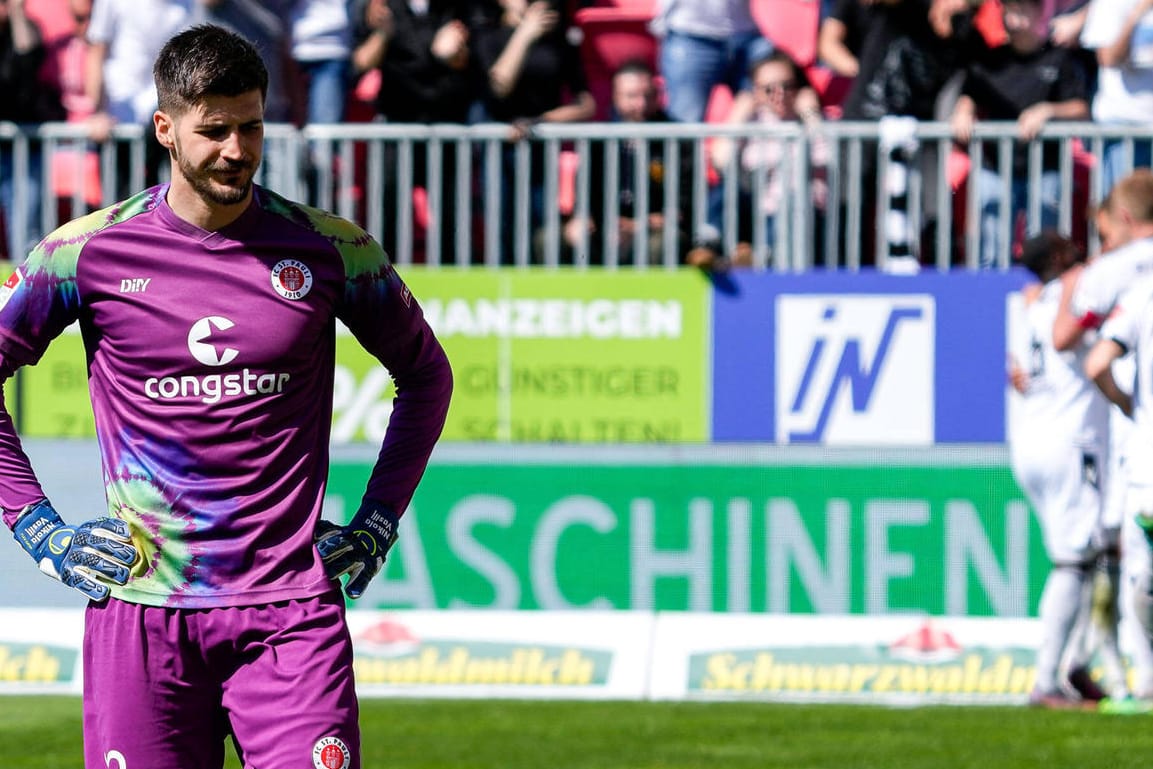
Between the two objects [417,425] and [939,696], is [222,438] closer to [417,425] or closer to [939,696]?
[417,425]

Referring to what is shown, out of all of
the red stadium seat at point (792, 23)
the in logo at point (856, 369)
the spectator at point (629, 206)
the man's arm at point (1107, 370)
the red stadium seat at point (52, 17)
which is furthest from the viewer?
the red stadium seat at point (52, 17)

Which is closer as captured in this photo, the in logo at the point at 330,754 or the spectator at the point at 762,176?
the in logo at the point at 330,754

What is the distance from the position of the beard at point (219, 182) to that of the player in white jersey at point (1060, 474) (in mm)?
6719

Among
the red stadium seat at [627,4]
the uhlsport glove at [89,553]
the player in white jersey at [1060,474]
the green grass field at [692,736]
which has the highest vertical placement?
the red stadium seat at [627,4]

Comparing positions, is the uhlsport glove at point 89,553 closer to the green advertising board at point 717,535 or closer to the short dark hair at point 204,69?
the short dark hair at point 204,69

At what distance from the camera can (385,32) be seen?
43.1 ft

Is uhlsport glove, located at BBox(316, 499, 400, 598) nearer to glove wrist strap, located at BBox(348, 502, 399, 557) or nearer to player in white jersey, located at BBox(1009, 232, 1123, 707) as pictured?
glove wrist strap, located at BBox(348, 502, 399, 557)

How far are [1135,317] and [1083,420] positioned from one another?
5.46 feet

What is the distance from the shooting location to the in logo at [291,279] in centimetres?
468

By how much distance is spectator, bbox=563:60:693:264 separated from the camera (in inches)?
487

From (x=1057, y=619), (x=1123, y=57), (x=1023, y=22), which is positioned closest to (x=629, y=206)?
(x=1023, y=22)

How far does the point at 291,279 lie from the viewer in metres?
4.69

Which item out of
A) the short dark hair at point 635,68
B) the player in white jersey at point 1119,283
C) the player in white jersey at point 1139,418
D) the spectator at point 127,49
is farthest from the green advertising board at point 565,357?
the player in white jersey at point 1139,418

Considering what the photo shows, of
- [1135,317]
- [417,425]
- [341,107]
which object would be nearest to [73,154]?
[341,107]
